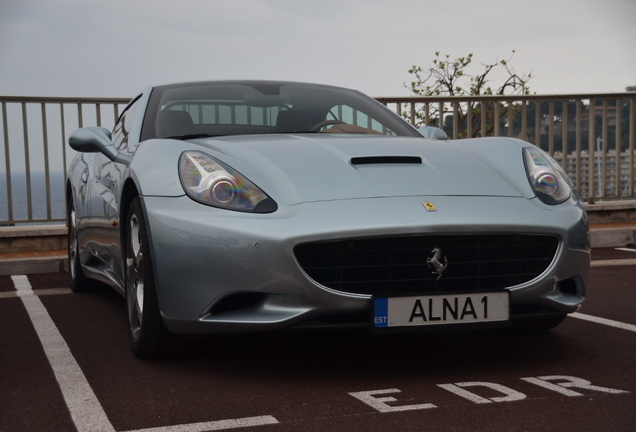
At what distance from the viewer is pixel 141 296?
3.42m

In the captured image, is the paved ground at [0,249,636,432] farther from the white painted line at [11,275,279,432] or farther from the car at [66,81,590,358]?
the car at [66,81,590,358]

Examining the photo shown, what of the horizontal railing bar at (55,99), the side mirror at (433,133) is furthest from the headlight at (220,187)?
the horizontal railing bar at (55,99)

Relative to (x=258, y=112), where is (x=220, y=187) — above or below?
below

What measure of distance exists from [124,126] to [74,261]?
1.43 metres

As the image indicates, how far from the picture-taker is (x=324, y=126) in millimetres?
4273

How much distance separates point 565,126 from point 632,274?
296 cm

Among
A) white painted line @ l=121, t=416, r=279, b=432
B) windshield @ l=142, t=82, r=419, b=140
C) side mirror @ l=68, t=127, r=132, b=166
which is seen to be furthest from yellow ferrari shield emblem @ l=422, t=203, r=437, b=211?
side mirror @ l=68, t=127, r=132, b=166

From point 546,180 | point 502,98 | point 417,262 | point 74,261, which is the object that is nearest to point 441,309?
point 417,262

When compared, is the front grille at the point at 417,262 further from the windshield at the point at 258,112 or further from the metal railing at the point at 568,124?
the metal railing at the point at 568,124

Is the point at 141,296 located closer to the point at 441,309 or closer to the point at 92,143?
the point at 92,143

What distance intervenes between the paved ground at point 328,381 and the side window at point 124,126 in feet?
3.33

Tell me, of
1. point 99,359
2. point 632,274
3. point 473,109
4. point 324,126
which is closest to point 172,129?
point 324,126

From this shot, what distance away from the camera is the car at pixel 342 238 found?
2.92 m

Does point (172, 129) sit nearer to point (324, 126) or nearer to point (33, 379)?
point (324, 126)
